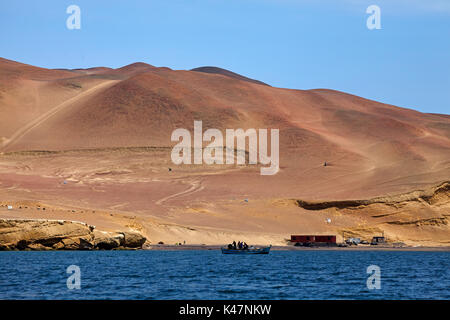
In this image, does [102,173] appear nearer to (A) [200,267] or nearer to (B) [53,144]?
(B) [53,144]

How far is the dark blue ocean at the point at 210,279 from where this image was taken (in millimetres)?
34531

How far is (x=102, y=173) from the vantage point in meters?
134

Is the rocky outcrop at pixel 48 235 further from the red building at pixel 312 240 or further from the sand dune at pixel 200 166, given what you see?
the red building at pixel 312 240

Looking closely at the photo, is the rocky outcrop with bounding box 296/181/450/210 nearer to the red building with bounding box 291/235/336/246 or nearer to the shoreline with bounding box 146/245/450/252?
the shoreline with bounding box 146/245/450/252

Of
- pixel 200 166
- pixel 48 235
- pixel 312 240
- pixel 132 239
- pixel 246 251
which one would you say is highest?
pixel 200 166

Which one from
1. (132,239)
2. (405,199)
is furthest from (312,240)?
(132,239)

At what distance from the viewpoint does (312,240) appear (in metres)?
88.8

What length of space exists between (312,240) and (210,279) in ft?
156

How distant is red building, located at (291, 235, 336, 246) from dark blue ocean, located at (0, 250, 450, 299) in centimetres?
2607

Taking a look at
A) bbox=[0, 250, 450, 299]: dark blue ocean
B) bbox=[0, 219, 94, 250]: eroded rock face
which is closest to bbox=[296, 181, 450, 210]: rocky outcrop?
bbox=[0, 250, 450, 299]: dark blue ocean

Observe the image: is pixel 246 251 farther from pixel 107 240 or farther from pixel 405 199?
pixel 405 199

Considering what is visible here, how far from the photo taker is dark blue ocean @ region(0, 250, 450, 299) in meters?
34.5

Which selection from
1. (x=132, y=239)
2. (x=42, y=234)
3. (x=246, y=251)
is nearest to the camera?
(x=42, y=234)
